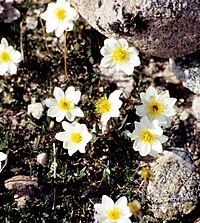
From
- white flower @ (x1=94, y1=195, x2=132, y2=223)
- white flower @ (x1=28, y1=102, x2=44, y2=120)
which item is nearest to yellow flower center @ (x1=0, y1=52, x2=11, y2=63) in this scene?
white flower @ (x1=28, y1=102, x2=44, y2=120)

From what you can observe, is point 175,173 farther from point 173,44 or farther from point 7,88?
point 7,88

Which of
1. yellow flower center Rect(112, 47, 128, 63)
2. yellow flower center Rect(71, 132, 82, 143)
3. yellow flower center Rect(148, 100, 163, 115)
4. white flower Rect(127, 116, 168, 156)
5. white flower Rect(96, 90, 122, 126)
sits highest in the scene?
yellow flower center Rect(112, 47, 128, 63)

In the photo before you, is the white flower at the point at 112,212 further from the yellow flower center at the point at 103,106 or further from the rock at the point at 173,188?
the yellow flower center at the point at 103,106

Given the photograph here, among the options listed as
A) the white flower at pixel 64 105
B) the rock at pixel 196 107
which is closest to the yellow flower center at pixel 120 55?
the white flower at pixel 64 105

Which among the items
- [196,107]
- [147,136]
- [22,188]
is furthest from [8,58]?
[196,107]

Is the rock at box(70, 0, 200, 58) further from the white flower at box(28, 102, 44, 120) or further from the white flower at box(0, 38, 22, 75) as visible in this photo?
the white flower at box(28, 102, 44, 120)
